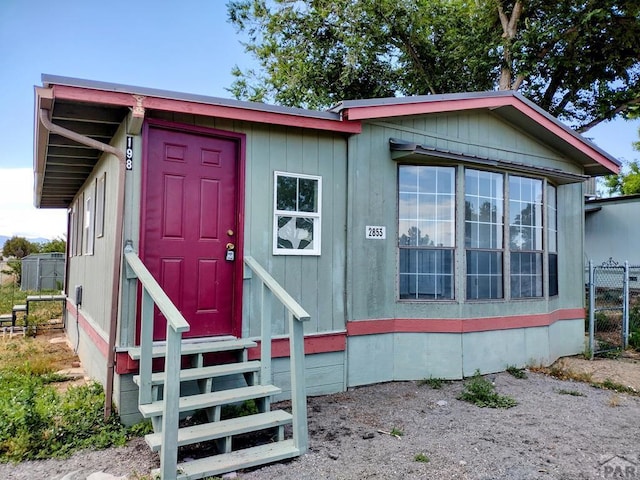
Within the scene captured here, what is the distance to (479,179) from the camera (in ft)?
19.4

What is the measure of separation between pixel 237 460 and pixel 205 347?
1089 millimetres

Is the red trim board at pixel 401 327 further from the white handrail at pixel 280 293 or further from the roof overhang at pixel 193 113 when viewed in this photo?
the roof overhang at pixel 193 113

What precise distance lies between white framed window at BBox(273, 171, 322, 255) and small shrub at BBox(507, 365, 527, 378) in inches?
121

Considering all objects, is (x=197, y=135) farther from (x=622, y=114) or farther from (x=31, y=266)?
(x=31, y=266)

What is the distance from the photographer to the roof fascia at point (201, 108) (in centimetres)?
365

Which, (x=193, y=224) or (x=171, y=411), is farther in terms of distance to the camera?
(x=193, y=224)

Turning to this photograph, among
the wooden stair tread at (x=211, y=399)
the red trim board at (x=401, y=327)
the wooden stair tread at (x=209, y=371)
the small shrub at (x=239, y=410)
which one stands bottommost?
the small shrub at (x=239, y=410)

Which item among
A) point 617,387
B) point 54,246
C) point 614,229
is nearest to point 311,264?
point 617,387

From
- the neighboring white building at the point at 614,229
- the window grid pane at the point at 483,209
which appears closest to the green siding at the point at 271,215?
the window grid pane at the point at 483,209

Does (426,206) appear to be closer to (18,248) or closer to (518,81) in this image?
(518,81)

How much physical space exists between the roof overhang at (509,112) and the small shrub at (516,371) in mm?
3272

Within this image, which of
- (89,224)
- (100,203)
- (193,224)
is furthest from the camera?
(89,224)

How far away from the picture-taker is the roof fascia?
365 cm

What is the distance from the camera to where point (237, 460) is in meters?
3.16
